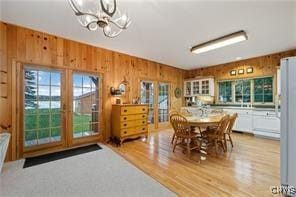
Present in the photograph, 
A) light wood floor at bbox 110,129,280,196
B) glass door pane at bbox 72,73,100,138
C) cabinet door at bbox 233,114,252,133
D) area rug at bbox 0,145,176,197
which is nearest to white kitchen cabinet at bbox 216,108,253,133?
cabinet door at bbox 233,114,252,133

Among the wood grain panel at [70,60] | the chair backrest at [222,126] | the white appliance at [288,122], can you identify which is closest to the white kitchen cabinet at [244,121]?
the chair backrest at [222,126]

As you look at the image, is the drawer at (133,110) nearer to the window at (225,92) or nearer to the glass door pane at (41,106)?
the glass door pane at (41,106)

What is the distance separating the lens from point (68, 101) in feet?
12.7

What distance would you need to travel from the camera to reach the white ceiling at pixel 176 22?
8.32 ft

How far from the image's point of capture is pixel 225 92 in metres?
6.38

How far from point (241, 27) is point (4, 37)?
464cm

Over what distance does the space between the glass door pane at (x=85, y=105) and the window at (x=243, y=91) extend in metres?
5.06

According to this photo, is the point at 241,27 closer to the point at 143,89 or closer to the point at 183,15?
the point at 183,15

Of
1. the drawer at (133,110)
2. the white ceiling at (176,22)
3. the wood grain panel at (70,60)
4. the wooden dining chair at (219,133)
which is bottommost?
the wooden dining chair at (219,133)

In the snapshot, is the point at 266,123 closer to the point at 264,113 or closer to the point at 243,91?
the point at 264,113

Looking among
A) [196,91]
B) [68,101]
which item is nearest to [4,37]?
[68,101]

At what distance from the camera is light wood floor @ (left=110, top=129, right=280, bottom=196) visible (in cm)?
219

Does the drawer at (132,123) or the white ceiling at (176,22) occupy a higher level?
the white ceiling at (176,22)

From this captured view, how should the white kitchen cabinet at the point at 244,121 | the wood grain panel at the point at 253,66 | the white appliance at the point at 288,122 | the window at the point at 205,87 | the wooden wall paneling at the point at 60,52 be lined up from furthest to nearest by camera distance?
the window at the point at 205,87
the white kitchen cabinet at the point at 244,121
the wood grain panel at the point at 253,66
the wooden wall paneling at the point at 60,52
the white appliance at the point at 288,122
